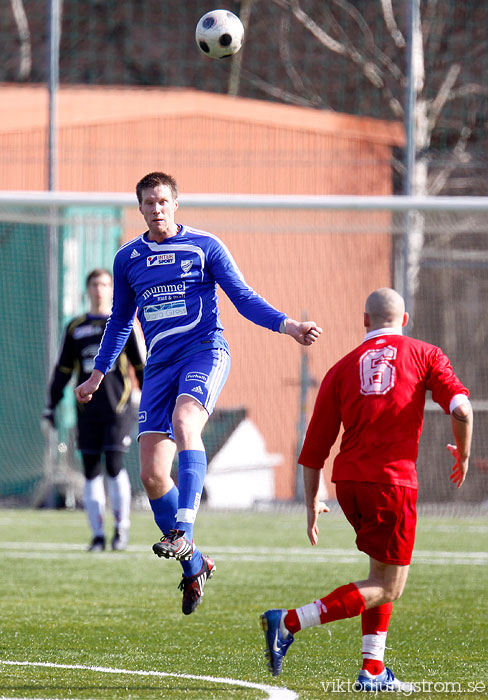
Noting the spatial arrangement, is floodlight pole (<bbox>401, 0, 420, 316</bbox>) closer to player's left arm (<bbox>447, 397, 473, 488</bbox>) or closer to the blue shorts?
the blue shorts

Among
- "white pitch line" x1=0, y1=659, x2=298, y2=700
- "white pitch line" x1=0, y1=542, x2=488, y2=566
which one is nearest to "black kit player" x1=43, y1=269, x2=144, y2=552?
"white pitch line" x1=0, y1=542, x2=488, y2=566

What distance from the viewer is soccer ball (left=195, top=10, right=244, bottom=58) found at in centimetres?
751

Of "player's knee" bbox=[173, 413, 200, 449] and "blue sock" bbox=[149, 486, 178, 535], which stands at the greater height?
"player's knee" bbox=[173, 413, 200, 449]

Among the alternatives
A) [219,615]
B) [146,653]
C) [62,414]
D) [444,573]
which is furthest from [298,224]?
[146,653]

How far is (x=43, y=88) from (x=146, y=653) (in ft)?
41.2

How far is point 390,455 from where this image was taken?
4.26 metres

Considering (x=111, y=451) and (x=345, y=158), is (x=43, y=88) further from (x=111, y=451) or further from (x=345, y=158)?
(x=111, y=451)

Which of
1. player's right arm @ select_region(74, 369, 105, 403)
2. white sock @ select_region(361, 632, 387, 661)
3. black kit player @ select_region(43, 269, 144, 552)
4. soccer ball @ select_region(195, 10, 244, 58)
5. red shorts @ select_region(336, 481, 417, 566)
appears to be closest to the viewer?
red shorts @ select_region(336, 481, 417, 566)

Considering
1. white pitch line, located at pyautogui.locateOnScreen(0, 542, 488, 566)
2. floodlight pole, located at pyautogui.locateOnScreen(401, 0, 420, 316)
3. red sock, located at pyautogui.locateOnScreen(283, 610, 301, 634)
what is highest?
floodlight pole, located at pyautogui.locateOnScreen(401, 0, 420, 316)

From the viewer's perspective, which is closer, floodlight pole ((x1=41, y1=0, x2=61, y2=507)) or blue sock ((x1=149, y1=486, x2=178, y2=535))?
blue sock ((x1=149, y1=486, x2=178, y2=535))

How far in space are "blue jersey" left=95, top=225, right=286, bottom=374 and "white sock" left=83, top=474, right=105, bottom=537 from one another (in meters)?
3.55

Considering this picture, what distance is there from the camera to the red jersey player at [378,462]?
4211mm

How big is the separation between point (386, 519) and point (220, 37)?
427 centimetres

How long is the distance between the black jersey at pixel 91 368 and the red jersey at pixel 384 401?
471 centimetres
